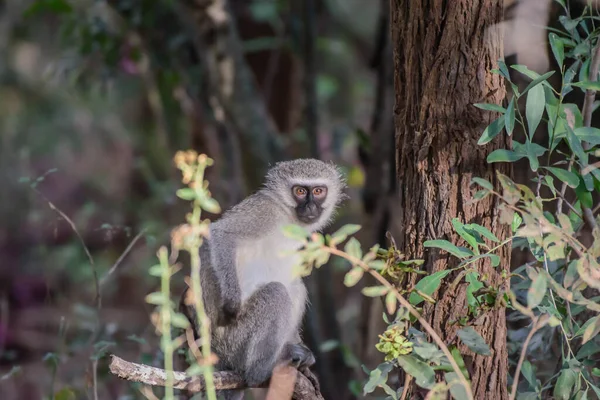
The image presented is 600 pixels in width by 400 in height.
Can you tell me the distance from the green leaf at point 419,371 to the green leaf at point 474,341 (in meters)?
0.18

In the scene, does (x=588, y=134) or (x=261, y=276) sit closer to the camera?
(x=588, y=134)

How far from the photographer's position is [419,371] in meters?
2.60

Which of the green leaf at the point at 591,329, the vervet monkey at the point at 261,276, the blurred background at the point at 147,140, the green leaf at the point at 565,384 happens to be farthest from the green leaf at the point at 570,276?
the vervet monkey at the point at 261,276

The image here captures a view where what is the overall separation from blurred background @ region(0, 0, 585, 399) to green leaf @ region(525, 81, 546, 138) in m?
0.90

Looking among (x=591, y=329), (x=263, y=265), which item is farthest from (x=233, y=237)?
(x=591, y=329)

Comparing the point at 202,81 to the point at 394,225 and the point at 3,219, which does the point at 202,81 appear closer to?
the point at 394,225

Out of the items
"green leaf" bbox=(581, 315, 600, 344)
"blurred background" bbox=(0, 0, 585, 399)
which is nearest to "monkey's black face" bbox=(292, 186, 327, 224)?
"blurred background" bbox=(0, 0, 585, 399)

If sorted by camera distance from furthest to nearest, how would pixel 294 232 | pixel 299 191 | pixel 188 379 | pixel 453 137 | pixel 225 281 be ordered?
pixel 299 191 → pixel 225 281 → pixel 188 379 → pixel 453 137 → pixel 294 232

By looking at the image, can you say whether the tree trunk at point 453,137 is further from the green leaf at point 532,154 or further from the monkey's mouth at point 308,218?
the monkey's mouth at point 308,218

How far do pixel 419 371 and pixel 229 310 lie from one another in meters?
1.54

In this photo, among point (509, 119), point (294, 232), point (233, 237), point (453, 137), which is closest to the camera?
point (294, 232)

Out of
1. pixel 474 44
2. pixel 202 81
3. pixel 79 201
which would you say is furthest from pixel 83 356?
pixel 79 201

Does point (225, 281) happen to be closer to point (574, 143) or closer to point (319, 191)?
point (319, 191)

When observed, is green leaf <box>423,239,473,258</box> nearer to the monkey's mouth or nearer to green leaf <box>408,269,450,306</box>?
green leaf <box>408,269,450,306</box>
